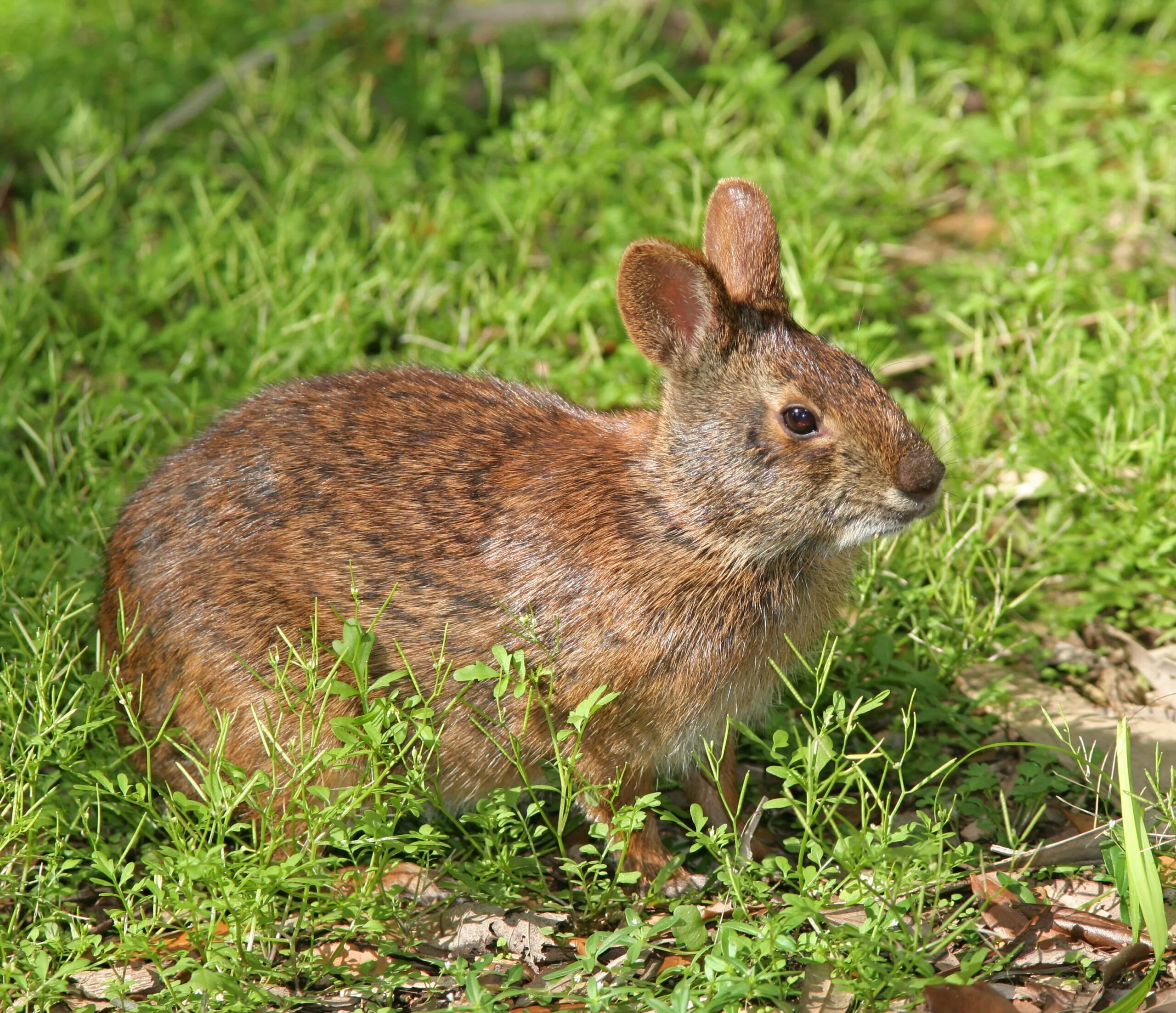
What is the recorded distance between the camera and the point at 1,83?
7742 mm

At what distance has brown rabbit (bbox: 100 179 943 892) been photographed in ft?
13.1

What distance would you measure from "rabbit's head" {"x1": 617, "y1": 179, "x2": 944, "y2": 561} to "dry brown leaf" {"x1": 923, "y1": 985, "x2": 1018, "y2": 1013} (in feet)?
4.04

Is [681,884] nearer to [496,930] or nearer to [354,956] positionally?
[496,930]

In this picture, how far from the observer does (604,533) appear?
4.17 meters

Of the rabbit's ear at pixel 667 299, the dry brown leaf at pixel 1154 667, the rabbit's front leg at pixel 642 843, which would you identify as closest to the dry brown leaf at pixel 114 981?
the rabbit's front leg at pixel 642 843

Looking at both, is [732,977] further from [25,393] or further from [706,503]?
[25,393]

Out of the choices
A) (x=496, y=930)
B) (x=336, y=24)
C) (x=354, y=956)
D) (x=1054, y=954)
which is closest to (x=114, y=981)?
(x=354, y=956)

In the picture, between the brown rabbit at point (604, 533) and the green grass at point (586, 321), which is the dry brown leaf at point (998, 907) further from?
the brown rabbit at point (604, 533)

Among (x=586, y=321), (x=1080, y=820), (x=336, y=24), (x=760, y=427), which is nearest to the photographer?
(x=760, y=427)

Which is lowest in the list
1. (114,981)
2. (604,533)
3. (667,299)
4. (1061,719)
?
(114,981)

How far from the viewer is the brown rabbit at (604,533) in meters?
4.00

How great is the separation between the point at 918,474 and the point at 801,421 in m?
0.36

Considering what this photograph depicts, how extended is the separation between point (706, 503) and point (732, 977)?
1336 mm

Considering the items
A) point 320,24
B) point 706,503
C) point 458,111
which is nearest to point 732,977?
point 706,503
